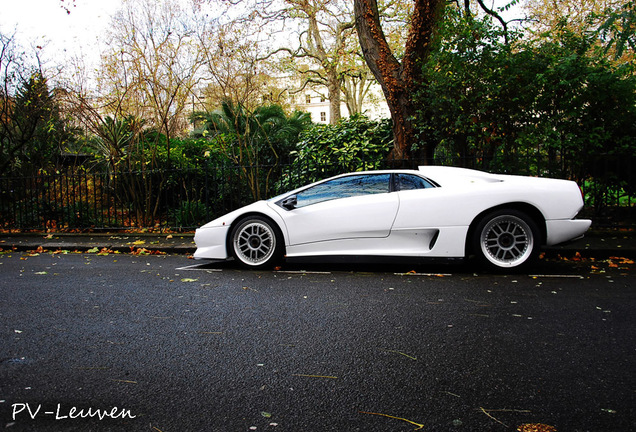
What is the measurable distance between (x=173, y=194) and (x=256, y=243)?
5.65 meters

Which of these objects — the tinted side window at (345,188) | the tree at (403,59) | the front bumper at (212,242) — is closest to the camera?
the tinted side window at (345,188)

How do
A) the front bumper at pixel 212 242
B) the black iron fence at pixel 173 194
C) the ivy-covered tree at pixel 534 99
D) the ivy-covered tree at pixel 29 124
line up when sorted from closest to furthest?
the front bumper at pixel 212 242
the ivy-covered tree at pixel 534 99
the black iron fence at pixel 173 194
the ivy-covered tree at pixel 29 124

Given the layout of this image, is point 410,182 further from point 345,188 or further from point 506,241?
point 506,241

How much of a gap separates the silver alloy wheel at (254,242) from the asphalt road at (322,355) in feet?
3.22

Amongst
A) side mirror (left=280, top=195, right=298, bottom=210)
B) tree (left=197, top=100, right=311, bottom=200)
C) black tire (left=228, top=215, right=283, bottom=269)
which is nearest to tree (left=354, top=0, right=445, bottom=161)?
tree (left=197, top=100, right=311, bottom=200)

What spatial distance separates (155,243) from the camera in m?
9.55

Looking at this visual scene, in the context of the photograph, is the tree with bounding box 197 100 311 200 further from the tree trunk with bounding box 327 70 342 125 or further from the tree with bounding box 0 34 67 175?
the tree trunk with bounding box 327 70 342 125

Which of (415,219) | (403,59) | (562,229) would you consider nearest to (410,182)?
(415,219)

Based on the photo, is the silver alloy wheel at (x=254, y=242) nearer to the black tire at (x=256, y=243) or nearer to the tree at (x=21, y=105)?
the black tire at (x=256, y=243)

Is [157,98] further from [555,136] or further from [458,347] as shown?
[458,347]

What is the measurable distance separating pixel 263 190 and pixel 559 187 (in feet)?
23.4

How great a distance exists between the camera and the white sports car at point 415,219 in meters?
5.78

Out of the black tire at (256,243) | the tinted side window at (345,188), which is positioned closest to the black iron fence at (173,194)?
the tinted side window at (345,188)

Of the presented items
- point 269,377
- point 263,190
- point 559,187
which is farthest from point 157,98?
point 269,377
